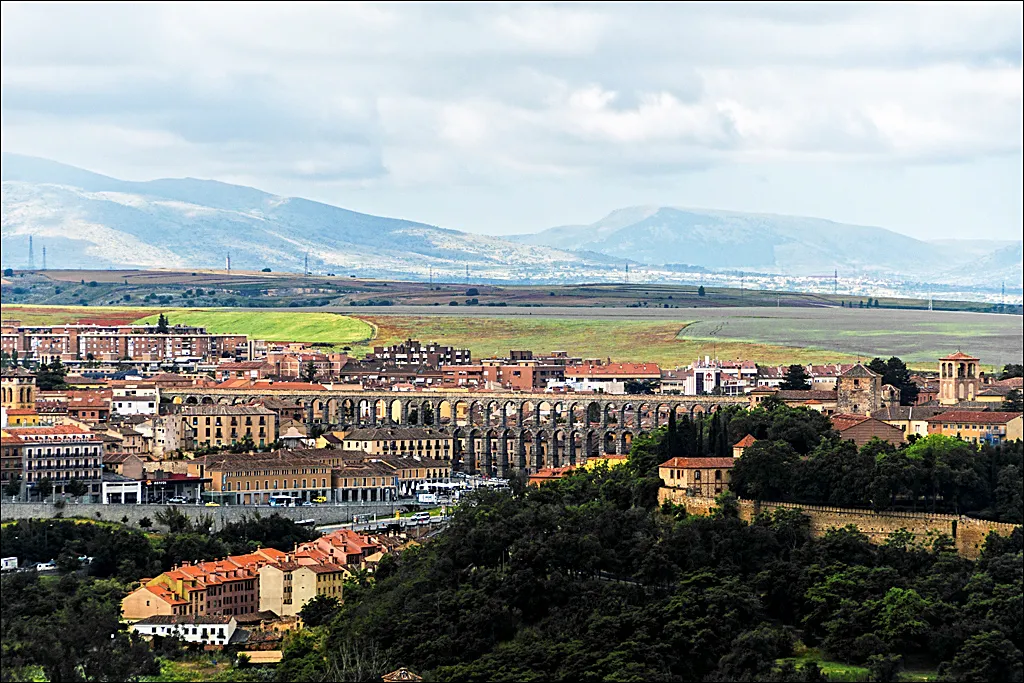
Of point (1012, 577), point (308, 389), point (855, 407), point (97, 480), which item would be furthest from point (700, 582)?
point (308, 389)

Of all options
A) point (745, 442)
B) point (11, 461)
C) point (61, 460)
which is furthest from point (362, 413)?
point (745, 442)

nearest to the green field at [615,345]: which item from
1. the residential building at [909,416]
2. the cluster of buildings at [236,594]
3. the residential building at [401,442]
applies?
the residential building at [401,442]

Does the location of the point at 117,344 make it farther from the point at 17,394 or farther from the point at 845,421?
the point at 845,421

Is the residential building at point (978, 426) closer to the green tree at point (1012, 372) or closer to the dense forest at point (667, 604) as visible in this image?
the dense forest at point (667, 604)

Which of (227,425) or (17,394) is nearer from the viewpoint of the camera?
(227,425)

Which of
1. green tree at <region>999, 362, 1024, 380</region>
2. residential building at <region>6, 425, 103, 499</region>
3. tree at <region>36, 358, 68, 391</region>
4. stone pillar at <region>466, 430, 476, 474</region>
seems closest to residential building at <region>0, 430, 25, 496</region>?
residential building at <region>6, 425, 103, 499</region>

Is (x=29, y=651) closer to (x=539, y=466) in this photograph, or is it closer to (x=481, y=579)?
(x=481, y=579)
